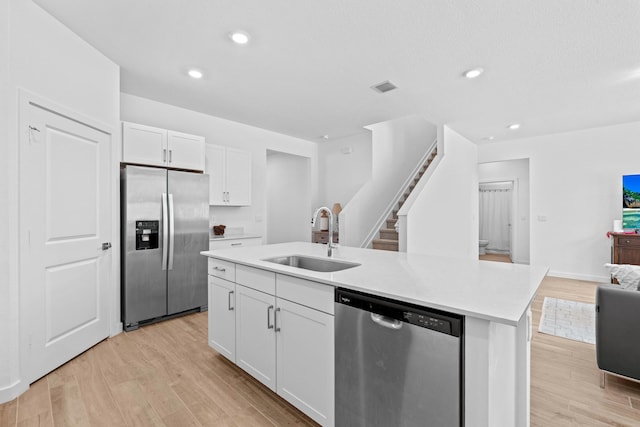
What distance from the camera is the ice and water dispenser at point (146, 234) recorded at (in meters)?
3.12

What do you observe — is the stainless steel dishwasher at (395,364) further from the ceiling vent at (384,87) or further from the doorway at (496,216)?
the doorway at (496,216)

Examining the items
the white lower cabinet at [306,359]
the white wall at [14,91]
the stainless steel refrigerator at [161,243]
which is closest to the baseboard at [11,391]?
the white wall at [14,91]

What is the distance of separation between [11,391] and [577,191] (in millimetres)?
7417

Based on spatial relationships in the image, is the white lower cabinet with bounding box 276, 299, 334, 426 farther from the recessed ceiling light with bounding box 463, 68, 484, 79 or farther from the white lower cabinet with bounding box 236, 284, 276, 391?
the recessed ceiling light with bounding box 463, 68, 484, 79

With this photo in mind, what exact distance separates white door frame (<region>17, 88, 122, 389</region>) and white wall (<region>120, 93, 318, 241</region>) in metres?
0.98

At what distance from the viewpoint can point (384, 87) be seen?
3.40 metres

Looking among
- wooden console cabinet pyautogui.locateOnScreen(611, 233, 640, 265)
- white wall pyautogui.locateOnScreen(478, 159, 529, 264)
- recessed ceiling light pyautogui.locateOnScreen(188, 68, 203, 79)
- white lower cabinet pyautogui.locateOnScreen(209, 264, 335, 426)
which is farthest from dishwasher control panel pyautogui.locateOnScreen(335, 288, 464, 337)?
white wall pyautogui.locateOnScreen(478, 159, 529, 264)

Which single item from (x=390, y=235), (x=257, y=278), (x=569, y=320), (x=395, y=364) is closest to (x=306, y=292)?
(x=257, y=278)

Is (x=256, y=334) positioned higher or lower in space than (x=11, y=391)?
higher

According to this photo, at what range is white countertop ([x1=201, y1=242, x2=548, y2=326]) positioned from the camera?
43.2 inches

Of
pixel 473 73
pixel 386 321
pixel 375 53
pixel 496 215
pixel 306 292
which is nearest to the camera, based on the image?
pixel 386 321

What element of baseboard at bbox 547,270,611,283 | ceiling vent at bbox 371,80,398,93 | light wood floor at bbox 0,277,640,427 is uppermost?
ceiling vent at bbox 371,80,398,93

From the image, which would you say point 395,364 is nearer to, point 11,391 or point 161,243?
point 11,391

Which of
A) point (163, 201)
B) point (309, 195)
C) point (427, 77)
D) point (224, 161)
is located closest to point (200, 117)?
point (224, 161)
